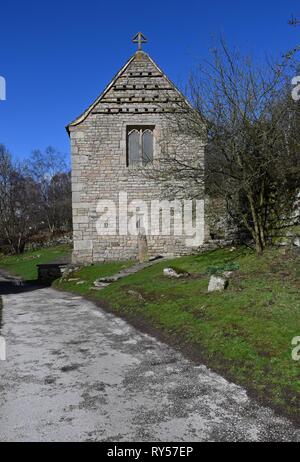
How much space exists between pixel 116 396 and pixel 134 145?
14598mm

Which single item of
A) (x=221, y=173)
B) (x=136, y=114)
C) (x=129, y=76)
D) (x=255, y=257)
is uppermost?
(x=129, y=76)

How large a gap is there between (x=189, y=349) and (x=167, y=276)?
18.7ft

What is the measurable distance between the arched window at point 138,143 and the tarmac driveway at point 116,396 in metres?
11.6

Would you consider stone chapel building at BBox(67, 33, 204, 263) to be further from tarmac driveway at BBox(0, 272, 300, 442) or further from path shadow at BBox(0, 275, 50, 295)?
tarmac driveway at BBox(0, 272, 300, 442)

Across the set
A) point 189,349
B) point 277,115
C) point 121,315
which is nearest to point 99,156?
point 277,115

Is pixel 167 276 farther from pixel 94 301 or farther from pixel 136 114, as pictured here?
pixel 136 114

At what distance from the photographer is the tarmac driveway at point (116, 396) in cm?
395

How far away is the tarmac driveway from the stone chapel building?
1016cm

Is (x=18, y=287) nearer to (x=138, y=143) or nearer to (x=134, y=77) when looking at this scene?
(x=138, y=143)

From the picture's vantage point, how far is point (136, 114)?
17781 millimetres

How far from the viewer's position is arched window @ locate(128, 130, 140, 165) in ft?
59.2

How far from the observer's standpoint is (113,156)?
17.7m

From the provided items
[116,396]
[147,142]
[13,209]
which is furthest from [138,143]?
[13,209]

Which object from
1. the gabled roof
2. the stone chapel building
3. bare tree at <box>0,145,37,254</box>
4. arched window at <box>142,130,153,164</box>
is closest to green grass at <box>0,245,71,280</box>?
bare tree at <box>0,145,37,254</box>
